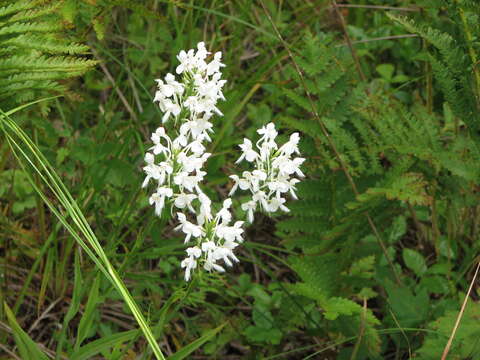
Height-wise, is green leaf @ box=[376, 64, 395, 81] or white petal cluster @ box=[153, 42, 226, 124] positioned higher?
white petal cluster @ box=[153, 42, 226, 124]

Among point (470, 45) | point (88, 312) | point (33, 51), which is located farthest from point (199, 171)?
point (470, 45)

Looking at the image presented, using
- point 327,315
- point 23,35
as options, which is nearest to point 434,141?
point 327,315

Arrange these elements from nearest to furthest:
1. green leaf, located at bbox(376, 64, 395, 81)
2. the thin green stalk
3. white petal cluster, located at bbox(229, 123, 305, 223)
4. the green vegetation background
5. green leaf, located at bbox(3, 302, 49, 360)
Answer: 1. white petal cluster, located at bbox(229, 123, 305, 223)
2. green leaf, located at bbox(3, 302, 49, 360)
3. the green vegetation background
4. the thin green stalk
5. green leaf, located at bbox(376, 64, 395, 81)

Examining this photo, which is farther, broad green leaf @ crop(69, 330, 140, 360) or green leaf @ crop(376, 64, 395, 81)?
green leaf @ crop(376, 64, 395, 81)

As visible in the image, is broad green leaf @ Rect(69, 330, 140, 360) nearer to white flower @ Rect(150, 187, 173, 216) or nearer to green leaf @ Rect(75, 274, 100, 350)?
green leaf @ Rect(75, 274, 100, 350)

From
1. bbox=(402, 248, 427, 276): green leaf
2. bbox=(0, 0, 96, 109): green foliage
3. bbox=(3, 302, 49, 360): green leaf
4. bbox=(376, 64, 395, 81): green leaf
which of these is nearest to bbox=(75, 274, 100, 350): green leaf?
bbox=(3, 302, 49, 360): green leaf

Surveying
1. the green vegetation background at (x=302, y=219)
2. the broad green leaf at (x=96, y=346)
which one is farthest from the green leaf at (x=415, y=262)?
the broad green leaf at (x=96, y=346)

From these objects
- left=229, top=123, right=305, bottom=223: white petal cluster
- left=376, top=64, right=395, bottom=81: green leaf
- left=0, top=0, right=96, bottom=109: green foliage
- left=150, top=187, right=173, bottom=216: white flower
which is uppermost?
left=0, top=0, right=96, bottom=109: green foliage

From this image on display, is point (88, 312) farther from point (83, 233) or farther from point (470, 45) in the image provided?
point (470, 45)
